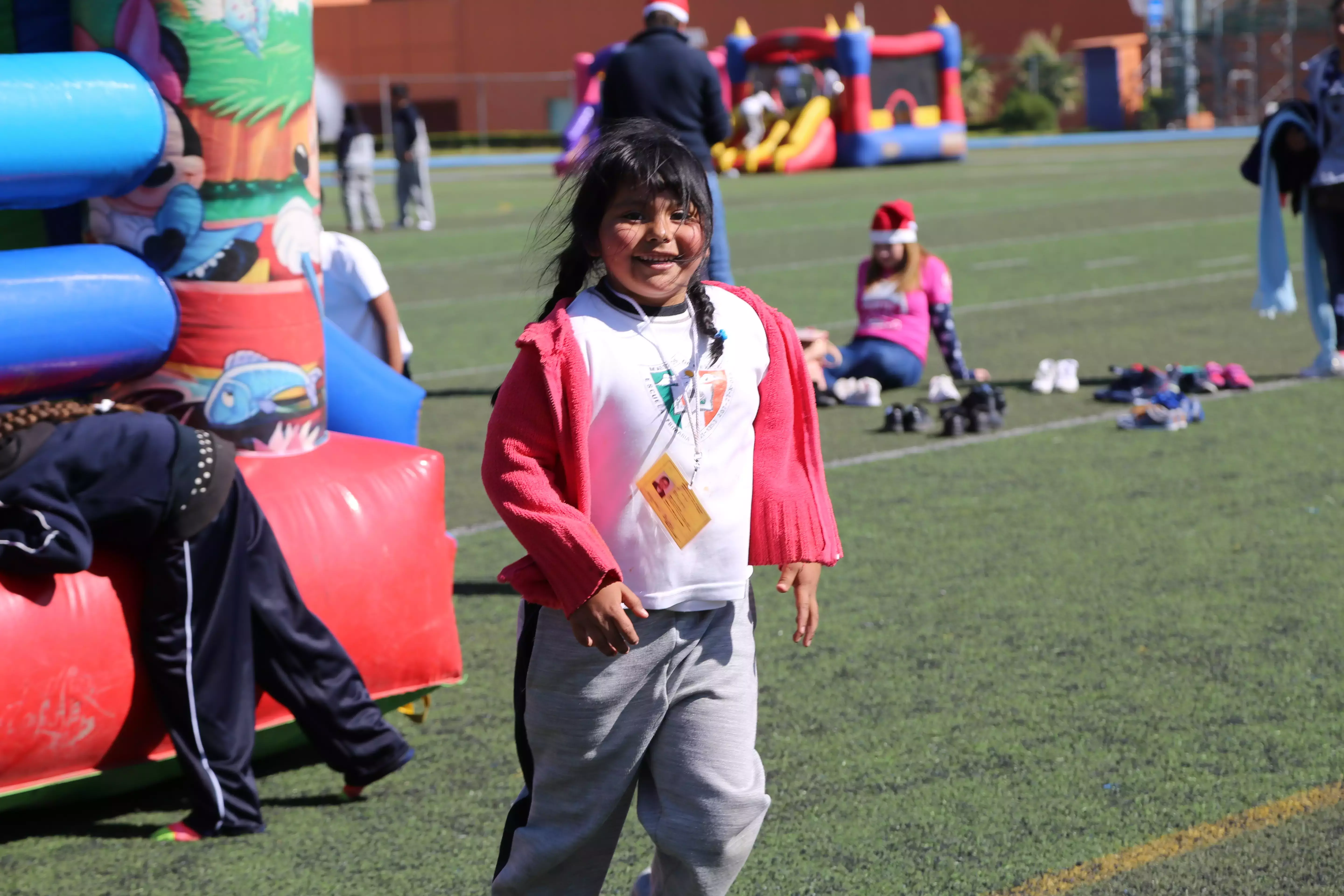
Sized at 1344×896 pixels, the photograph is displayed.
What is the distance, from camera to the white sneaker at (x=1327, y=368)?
931cm

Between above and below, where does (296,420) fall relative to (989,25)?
below

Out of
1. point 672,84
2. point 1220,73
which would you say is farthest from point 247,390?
point 1220,73

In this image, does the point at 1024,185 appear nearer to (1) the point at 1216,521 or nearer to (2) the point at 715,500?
(1) the point at 1216,521

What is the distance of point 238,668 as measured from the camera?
392 cm

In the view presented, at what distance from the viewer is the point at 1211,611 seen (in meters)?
5.20

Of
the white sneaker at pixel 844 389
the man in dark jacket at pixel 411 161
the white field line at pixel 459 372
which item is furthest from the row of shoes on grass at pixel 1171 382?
the man in dark jacket at pixel 411 161

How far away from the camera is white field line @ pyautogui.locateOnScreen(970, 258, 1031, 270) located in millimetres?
15016

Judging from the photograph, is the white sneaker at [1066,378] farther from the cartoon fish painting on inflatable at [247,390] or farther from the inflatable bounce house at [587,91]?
the inflatable bounce house at [587,91]

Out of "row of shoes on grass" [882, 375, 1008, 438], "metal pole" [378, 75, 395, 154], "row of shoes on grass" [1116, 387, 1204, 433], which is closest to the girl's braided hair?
"row of shoes on grass" [882, 375, 1008, 438]

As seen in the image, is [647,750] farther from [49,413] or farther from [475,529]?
[475,529]

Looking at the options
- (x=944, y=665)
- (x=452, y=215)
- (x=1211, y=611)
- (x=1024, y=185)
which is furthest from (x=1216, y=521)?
(x=1024, y=185)

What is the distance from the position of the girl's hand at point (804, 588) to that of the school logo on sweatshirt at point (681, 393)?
0.31 meters

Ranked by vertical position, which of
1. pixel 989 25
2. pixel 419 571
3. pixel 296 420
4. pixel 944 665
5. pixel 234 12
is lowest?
pixel 944 665

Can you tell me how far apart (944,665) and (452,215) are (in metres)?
18.6
